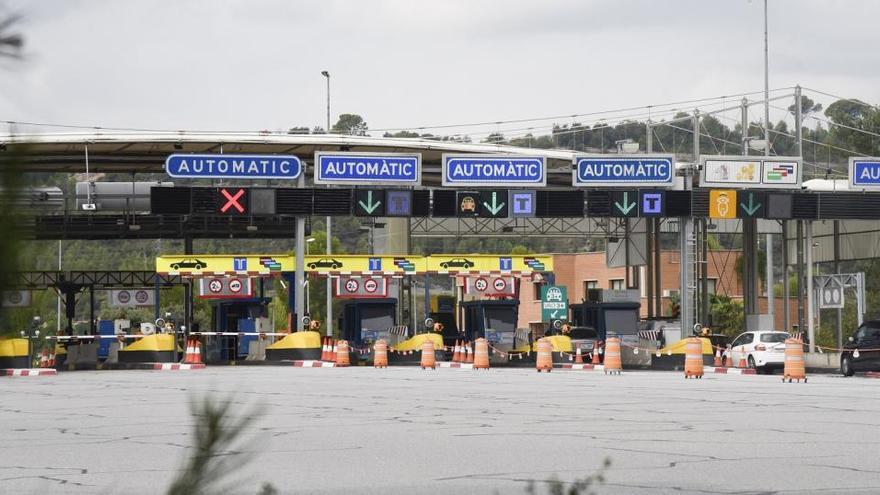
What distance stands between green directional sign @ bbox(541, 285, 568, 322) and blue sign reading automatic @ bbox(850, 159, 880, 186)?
36.7 feet

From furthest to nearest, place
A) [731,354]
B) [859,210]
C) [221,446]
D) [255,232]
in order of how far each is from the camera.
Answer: [255,232] < [859,210] < [731,354] < [221,446]

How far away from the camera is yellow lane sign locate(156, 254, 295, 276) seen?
149 ft

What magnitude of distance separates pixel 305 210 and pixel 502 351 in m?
8.26

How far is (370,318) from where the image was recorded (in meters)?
48.4

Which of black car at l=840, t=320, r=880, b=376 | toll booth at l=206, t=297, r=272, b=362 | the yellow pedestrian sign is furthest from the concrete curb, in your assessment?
the yellow pedestrian sign

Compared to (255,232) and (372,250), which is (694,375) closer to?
(255,232)

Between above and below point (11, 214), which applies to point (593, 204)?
above

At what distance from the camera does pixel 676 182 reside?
4969 cm

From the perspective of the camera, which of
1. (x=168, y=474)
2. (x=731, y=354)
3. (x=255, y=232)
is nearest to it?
(x=168, y=474)

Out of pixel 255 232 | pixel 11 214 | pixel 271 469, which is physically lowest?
pixel 271 469

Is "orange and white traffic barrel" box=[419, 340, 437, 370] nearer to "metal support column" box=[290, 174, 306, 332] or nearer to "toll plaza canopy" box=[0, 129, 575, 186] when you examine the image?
"metal support column" box=[290, 174, 306, 332]

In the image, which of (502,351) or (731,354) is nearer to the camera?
(731,354)

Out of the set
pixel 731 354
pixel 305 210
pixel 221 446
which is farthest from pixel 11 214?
pixel 305 210

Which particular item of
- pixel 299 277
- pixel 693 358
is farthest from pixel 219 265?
pixel 693 358
